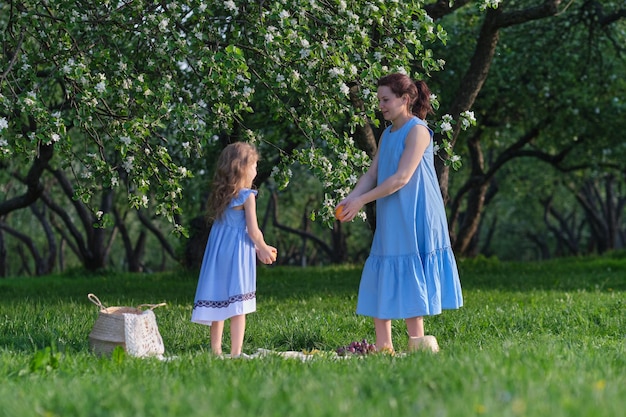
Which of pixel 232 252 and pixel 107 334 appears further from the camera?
pixel 232 252

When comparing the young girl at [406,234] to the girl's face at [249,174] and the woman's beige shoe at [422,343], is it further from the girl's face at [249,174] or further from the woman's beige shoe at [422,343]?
the girl's face at [249,174]

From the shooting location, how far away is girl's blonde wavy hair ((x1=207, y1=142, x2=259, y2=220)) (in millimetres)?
6766

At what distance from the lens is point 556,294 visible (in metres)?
12.0

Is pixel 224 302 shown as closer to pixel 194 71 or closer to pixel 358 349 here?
pixel 358 349

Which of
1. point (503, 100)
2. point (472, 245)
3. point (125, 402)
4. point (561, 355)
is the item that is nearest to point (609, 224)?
point (472, 245)

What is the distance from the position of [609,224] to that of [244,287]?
29.8 metres

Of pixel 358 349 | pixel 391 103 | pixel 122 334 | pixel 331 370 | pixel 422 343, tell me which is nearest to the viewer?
pixel 331 370

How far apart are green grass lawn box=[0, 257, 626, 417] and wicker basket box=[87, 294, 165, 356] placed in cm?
16

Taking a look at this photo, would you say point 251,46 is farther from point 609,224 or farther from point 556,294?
point 609,224

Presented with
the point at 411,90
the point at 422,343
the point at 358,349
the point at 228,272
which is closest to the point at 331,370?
the point at 422,343

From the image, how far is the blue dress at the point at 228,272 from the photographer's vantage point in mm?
6664

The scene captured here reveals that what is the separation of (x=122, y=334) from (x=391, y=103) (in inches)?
108

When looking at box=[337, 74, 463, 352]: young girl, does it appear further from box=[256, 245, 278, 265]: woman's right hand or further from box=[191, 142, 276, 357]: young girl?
box=[191, 142, 276, 357]: young girl

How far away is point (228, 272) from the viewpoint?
671 centimetres
